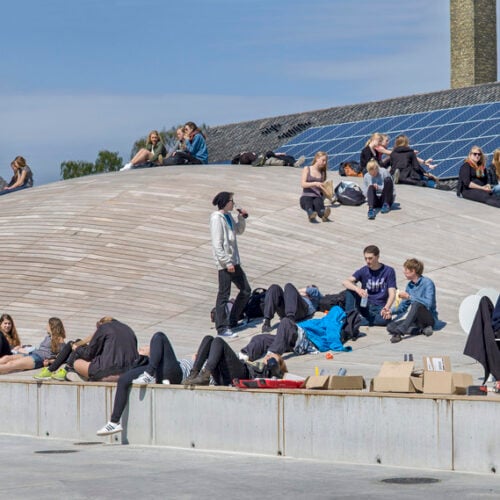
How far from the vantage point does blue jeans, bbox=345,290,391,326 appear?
49.4ft

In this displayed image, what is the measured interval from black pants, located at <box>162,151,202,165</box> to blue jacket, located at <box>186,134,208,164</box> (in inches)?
5.0

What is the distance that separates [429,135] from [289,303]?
18135 millimetres

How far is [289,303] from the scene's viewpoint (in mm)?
14758

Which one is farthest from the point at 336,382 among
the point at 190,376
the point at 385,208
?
the point at 385,208

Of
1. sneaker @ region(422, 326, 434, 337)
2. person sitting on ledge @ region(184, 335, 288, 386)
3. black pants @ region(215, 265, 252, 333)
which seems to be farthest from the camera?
black pants @ region(215, 265, 252, 333)

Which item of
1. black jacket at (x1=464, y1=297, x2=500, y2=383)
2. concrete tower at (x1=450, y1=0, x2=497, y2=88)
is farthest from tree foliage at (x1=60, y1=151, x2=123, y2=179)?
black jacket at (x1=464, y1=297, x2=500, y2=383)

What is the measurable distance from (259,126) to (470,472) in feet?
134

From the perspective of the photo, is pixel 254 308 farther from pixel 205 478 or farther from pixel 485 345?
pixel 205 478

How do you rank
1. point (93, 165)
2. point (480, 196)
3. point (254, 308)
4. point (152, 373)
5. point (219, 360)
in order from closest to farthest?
point (219, 360)
point (152, 373)
point (254, 308)
point (480, 196)
point (93, 165)

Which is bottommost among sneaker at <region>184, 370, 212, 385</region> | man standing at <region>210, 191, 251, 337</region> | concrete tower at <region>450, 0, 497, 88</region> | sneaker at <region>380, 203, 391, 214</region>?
sneaker at <region>184, 370, 212, 385</region>

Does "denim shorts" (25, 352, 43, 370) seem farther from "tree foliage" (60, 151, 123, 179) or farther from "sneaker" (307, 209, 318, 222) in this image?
"tree foliage" (60, 151, 123, 179)

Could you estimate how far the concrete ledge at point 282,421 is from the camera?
845 centimetres

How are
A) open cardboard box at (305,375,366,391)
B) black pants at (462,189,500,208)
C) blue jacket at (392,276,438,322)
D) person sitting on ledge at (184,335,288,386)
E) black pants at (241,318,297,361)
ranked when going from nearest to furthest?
open cardboard box at (305,375,366,391), person sitting on ledge at (184,335,288,386), black pants at (241,318,297,361), blue jacket at (392,276,438,322), black pants at (462,189,500,208)

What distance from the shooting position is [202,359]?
35.3ft
